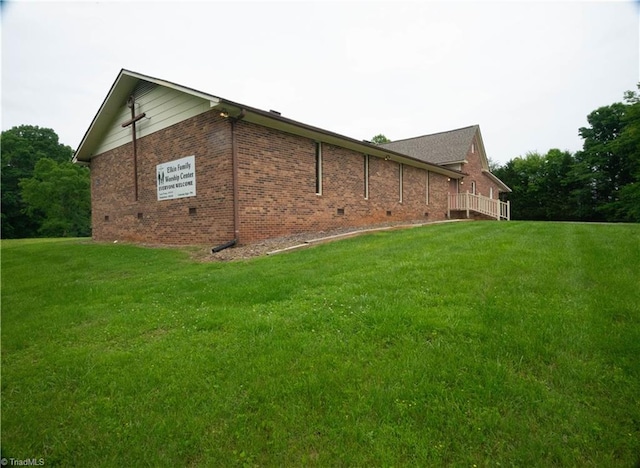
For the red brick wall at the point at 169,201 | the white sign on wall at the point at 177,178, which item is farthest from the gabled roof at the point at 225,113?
the white sign on wall at the point at 177,178

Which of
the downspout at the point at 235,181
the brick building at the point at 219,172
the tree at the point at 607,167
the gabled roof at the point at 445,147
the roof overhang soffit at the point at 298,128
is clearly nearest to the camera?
the roof overhang soffit at the point at 298,128

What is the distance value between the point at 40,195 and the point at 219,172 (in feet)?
115

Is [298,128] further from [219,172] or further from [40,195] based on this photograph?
[40,195]

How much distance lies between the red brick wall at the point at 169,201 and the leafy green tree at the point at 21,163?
29.2 metres

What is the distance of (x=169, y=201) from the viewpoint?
11.6m

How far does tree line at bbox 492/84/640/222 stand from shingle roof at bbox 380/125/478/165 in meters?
14.2

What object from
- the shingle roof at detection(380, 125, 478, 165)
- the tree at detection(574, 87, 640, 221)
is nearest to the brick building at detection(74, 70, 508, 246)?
the shingle roof at detection(380, 125, 478, 165)

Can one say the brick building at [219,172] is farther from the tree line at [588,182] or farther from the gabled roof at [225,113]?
the tree line at [588,182]

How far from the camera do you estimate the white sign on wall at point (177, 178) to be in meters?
10.8

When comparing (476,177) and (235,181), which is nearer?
(235,181)

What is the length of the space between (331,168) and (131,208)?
8291 millimetres

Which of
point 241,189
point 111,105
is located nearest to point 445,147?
point 241,189

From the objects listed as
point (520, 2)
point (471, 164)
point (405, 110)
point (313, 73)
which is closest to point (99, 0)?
point (520, 2)

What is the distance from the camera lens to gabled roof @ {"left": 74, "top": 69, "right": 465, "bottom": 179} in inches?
368
